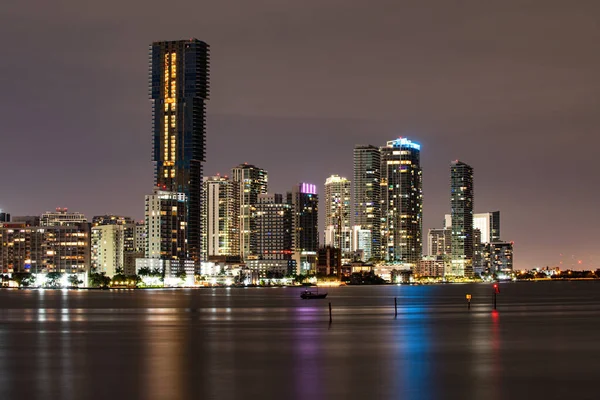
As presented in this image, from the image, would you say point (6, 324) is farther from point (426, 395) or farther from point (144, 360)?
point (426, 395)

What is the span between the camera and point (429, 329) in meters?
101

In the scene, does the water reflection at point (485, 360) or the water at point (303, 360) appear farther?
the water at point (303, 360)

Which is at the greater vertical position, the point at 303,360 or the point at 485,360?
the point at 303,360

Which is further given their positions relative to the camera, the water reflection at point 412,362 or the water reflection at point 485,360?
the water reflection at point 412,362

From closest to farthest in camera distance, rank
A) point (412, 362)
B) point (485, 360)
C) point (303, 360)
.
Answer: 1. point (412, 362)
2. point (485, 360)
3. point (303, 360)

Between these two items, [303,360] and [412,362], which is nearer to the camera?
[412,362]

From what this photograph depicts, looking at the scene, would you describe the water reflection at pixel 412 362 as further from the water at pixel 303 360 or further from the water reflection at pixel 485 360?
the water reflection at pixel 485 360

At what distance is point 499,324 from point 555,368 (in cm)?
4886

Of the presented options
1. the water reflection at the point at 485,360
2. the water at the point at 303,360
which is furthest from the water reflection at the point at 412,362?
the water reflection at the point at 485,360

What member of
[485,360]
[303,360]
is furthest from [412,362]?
[303,360]

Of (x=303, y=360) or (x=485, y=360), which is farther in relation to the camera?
(x=303, y=360)

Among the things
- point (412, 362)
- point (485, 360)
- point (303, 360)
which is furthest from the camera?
point (303, 360)

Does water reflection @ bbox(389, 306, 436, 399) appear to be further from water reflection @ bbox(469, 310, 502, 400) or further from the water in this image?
water reflection @ bbox(469, 310, 502, 400)

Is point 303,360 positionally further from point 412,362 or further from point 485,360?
point 485,360
